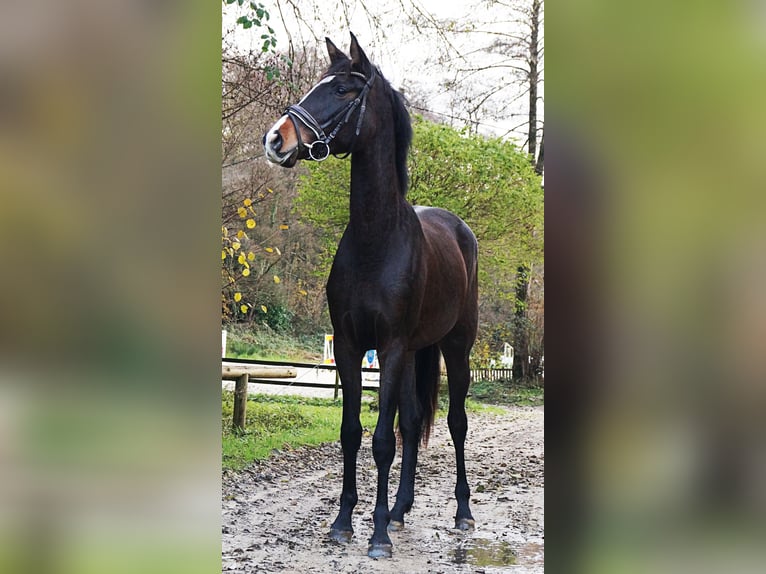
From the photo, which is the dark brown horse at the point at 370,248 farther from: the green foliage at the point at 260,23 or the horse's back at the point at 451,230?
the green foliage at the point at 260,23

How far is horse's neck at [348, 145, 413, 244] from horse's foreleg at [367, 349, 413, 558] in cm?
57

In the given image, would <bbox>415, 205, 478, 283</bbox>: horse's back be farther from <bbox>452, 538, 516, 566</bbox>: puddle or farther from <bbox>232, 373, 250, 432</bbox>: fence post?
<bbox>232, 373, 250, 432</bbox>: fence post

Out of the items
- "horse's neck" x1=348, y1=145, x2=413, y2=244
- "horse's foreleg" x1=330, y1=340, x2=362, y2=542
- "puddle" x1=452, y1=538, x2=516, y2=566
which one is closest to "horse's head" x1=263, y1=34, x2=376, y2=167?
"horse's neck" x1=348, y1=145, x2=413, y2=244

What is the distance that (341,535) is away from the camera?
374 cm

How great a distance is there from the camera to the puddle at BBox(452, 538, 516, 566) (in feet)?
11.8

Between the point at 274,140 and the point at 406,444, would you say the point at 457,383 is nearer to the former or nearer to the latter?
the point at 406,444

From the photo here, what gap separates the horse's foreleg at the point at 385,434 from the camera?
11.6 feet

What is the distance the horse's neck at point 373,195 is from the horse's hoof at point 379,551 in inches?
55.8

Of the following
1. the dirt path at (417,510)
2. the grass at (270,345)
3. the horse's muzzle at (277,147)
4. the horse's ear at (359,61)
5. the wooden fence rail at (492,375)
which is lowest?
the dirt path at (417,510)

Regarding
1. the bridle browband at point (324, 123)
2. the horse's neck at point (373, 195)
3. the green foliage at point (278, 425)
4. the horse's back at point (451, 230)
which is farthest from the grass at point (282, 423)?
the bridle browband at point (324, 123)

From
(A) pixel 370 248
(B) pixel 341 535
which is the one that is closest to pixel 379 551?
(B) pixel 341 535

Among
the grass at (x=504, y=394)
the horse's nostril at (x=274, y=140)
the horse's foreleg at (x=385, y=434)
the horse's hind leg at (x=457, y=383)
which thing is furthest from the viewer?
the grass at (x=504, y=394)
